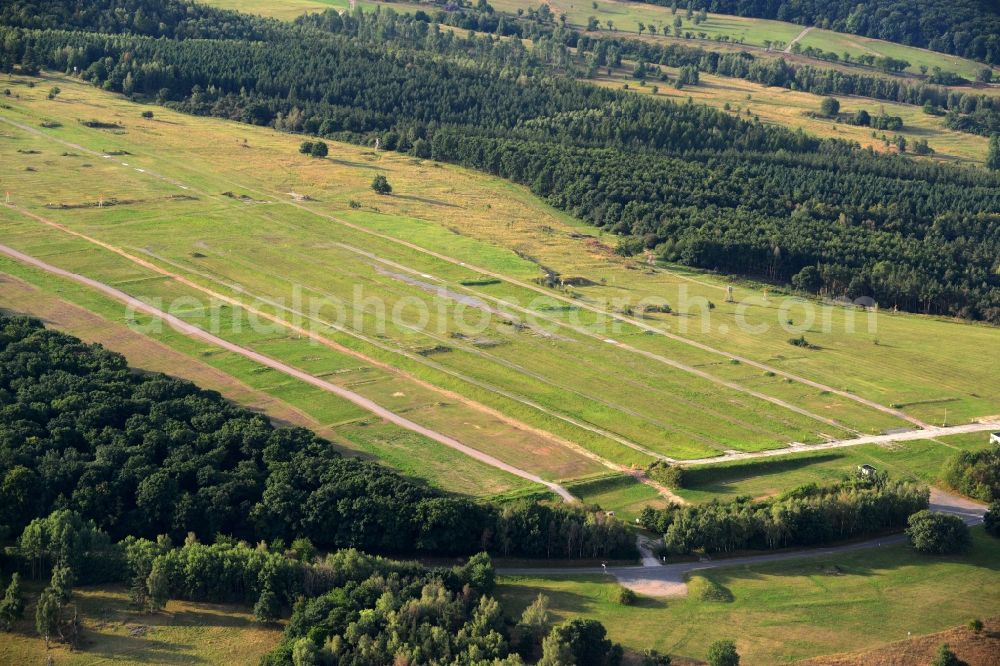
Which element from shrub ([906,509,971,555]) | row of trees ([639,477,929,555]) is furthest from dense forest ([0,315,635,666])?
shrub ([906,509,971,555])

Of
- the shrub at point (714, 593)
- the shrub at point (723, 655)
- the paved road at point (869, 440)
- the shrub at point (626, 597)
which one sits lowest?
the shrub at point (626, 597)

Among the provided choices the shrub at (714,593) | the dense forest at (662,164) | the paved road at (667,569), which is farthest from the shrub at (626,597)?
the dense forest at (662,164)

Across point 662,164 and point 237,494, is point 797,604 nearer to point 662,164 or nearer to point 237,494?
point 237,494

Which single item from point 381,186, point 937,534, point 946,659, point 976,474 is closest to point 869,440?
point 976,474

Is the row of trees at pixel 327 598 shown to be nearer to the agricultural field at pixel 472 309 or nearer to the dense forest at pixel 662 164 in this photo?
the agricultural field at pixel 472 309

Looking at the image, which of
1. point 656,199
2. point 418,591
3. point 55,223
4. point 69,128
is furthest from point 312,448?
point 69,128

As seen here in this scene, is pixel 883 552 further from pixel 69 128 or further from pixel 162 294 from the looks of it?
pixel 69 128
